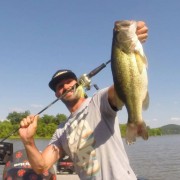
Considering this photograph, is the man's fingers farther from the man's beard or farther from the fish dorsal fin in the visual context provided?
the fish dorsal fin

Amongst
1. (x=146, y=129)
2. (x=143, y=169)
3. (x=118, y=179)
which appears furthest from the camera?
(x=143, y=169)

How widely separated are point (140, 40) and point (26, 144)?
1.89 meters

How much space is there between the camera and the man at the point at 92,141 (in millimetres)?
3742

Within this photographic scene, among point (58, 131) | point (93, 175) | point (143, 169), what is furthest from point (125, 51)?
point (143, 169)

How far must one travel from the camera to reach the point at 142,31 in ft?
10.4

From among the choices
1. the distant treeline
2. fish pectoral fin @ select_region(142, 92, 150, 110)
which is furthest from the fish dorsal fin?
the distant treeline

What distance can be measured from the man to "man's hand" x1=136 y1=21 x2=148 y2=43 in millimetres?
708

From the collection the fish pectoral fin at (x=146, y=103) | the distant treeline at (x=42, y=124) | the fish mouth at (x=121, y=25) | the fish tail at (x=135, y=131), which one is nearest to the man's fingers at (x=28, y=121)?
the fish tail at (x=135, y=131)

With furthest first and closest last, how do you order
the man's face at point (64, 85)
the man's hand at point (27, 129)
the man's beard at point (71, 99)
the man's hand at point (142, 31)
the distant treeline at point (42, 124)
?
the distant treeline at point (42, 124)
the man's face at point (64, 85)
the man's beard at point (71, 99)
the man's hand at point (27, 129)
the man's hand at point (142, 31)

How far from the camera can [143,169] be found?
25.5 m

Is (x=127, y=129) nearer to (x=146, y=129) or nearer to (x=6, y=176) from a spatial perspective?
(x=146, y=129)

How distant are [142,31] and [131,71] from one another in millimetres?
444

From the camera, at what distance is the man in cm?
374

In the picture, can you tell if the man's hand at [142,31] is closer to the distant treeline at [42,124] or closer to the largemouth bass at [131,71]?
the largemouth bass at [131,71]
